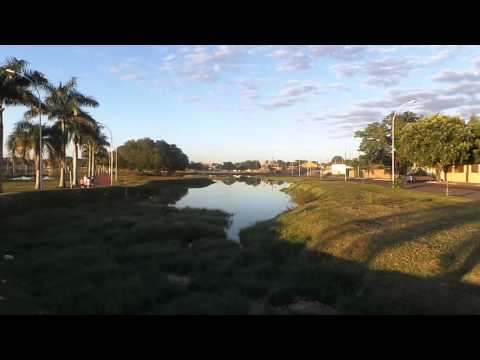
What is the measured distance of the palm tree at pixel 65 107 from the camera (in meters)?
37.1

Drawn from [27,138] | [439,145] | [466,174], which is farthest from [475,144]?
[27,138]

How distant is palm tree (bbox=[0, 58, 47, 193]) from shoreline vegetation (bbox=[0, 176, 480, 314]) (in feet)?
29.5

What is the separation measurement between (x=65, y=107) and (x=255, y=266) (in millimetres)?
30771

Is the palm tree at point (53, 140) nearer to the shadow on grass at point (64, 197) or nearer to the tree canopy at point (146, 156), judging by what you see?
the shadow on grass at point (64, 197)

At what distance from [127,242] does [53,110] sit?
24.2m

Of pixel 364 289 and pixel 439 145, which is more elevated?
pixel 439 145

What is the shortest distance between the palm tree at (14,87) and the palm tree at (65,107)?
659cm

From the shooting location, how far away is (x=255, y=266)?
13.1 meters

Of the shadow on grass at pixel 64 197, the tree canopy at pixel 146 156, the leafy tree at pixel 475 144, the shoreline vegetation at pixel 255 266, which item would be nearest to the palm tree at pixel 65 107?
the shadow on grass at pixel 64 197

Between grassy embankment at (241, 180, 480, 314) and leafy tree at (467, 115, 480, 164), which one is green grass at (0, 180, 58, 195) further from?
leafy tree at (467, 115, 480, 164)

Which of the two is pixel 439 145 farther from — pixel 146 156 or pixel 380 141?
pixel 146 156

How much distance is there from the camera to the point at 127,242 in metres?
17.9
